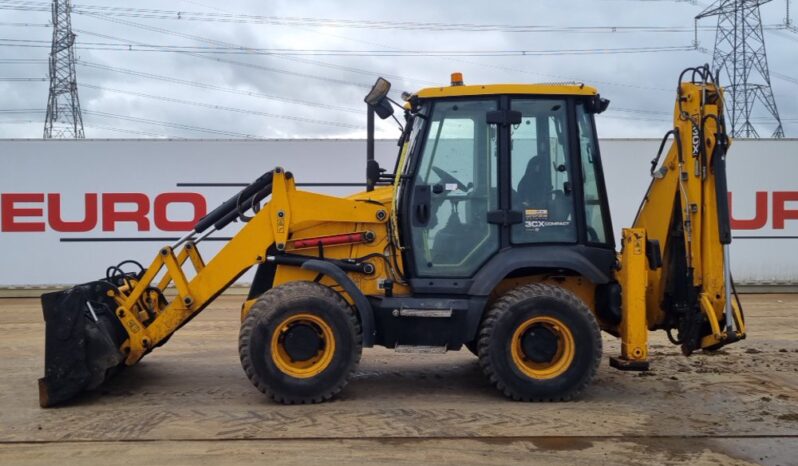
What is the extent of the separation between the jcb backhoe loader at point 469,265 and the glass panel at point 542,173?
0.04 ft

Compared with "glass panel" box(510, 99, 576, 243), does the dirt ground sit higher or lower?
lower

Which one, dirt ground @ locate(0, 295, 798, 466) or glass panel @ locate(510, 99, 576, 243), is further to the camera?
glass panel @ locate(510, 99, 576, 243)

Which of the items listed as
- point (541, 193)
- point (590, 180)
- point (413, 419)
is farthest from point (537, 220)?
point (413, 419)

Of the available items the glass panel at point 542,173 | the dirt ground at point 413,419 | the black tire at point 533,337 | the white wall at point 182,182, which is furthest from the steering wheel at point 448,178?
the white wall at point 182,182

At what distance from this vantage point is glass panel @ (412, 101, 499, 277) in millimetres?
5629

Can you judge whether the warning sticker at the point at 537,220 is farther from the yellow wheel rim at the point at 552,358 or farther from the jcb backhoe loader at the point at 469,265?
the yellow wheel rim at the point at 552,358

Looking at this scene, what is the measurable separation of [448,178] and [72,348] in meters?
3.04

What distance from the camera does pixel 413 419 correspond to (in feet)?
16.8

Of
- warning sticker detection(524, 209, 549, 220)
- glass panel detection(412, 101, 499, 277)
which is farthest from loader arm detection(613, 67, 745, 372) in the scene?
glass panel detection(412, 101, 499, 277)

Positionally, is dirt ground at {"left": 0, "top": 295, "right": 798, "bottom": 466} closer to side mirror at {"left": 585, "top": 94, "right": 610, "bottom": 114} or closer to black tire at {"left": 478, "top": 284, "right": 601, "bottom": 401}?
black tire at {"left": 478, "top": 284, "right": 601, "bottom": 401}

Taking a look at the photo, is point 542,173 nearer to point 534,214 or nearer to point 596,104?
point 534,214

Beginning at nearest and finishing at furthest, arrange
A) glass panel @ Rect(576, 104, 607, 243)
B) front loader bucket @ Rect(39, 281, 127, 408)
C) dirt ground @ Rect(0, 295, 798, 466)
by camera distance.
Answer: dirt ground @ Rect(0, 295, 798, 466), front loader bucket @ Rect(39, 281, 127, 408), glass panel @ Rect(576, 104, 607, 243)

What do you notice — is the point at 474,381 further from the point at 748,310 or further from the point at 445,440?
the point at 748,310

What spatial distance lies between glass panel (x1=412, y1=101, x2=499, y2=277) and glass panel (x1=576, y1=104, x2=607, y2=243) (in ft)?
2.34
